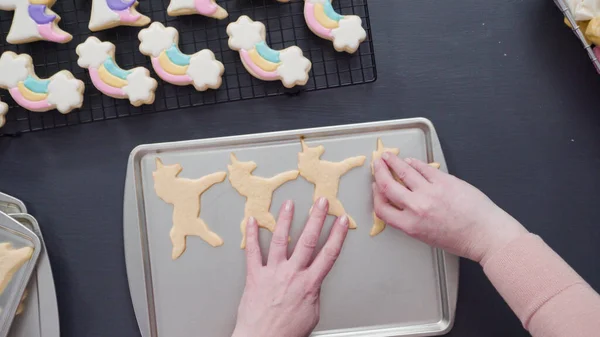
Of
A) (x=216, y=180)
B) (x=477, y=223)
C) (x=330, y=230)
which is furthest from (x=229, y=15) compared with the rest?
(x=477, y=223)

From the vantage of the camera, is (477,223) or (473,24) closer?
(477,223)

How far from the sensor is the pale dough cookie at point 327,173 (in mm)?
940

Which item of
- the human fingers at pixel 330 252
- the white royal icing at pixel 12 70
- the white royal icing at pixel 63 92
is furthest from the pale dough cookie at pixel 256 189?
the white royal icing at pixel 12 70

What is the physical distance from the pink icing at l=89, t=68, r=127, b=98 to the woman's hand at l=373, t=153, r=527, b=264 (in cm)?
49

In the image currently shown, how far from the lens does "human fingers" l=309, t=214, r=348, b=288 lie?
866 mm

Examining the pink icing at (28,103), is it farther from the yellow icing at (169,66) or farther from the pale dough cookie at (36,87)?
the yellow icing at (169,66)

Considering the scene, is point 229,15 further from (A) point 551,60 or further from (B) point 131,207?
(A) point 551,60

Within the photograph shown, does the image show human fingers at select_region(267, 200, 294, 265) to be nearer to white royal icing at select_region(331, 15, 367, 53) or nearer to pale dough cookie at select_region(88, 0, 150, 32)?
white royal icing at select_region(331, 15, 367, 53)

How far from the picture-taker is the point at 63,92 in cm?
95

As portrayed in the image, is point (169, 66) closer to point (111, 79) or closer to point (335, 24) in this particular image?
point (111, 79)

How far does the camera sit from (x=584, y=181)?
98 cm

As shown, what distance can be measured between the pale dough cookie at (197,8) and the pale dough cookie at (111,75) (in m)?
0.13

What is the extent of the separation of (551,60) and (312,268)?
1.99 ft

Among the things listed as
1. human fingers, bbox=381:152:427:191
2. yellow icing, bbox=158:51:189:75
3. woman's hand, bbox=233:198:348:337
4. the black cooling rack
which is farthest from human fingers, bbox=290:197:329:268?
yellow icing, bbox=158:51:189:75
